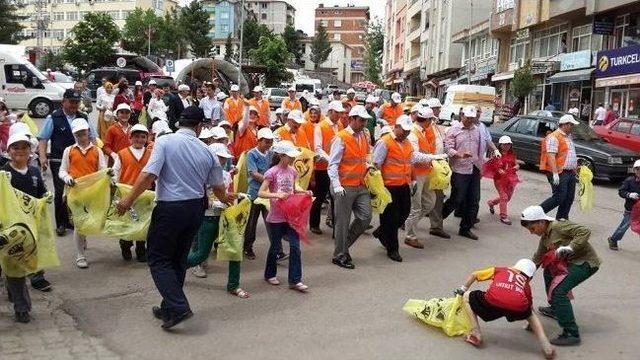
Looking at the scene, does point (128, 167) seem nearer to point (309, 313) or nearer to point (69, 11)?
point (309, 313)

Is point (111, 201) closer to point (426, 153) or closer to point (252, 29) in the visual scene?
point (426, 153)

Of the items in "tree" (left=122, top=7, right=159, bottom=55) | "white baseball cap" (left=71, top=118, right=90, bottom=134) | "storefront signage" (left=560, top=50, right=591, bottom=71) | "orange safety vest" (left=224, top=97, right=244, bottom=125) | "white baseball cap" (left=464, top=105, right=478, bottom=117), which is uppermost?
"tree" (left=122, top=7, right=159, bottom=55)

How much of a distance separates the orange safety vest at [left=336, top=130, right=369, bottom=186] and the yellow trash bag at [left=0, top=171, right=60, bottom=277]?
3.10 m

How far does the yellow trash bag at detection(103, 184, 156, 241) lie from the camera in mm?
6488

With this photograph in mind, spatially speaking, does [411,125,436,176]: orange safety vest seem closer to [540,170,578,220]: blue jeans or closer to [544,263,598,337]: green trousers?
[540,170,578,220]: blue jeans

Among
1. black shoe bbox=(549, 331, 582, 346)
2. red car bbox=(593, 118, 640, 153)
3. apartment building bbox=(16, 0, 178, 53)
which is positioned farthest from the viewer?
apartment building bbox=(16, 0, 178, 53)

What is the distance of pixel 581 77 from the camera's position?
29.0 m

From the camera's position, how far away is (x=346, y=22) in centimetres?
14662

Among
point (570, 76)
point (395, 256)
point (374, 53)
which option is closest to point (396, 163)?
point (395, 256)

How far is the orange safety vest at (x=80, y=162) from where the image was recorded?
22.9ft

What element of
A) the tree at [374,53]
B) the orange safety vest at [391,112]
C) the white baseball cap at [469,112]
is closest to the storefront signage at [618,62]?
the orange safety vest at [391,112]

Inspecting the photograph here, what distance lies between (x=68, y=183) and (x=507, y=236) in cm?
586

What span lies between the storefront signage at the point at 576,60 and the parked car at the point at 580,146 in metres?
13.9

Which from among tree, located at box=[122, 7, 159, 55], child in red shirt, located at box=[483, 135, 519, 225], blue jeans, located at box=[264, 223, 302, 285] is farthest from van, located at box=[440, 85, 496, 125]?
tree, located at box=[122, 7, 159, 55]
